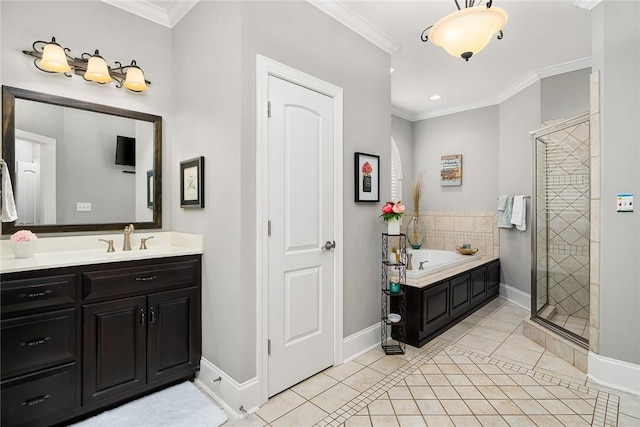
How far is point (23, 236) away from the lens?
1.98 meters

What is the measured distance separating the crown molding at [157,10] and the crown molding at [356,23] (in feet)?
3.24

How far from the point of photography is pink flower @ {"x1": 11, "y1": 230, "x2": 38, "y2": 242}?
196 cm

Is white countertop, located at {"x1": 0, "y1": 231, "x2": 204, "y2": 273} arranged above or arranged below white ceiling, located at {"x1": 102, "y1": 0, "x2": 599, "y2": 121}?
below

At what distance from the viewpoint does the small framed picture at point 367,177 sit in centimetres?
279

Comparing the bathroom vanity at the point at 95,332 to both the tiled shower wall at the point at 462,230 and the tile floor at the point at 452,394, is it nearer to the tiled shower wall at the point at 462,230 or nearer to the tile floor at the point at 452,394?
the tile floor at the point at 452,394

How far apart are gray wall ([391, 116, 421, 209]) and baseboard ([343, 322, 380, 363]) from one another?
308 centimetres

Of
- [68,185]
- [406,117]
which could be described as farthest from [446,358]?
[406,117]

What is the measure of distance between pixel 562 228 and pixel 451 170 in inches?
96.6

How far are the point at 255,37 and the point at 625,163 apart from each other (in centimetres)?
270

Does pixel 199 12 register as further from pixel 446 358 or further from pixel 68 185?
pixel 446 358

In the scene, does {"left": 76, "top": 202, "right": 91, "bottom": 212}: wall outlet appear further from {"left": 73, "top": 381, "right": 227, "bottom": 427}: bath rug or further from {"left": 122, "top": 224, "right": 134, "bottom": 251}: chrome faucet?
{"left": 73, "top": 381, "right": 227, "bottom": 427}: bath rug

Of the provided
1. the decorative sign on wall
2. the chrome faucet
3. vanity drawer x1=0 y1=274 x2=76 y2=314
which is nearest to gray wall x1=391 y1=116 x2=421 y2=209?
the decorative sign on wall

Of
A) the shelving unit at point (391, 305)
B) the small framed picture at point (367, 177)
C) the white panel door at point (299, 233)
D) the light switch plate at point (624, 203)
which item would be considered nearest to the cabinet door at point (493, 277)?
the shelving unit at point (391, 305)

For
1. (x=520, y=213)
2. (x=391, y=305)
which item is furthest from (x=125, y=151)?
(x=520, y=213)
